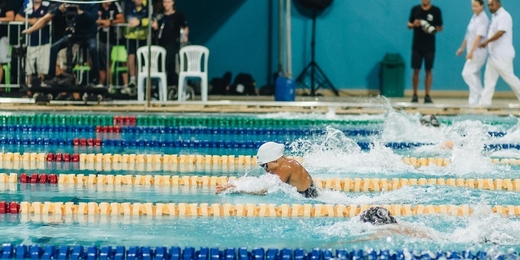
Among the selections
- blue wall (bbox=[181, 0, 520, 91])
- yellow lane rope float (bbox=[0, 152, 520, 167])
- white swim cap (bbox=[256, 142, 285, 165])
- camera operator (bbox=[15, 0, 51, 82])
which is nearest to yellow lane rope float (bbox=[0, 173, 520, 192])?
white swim cap (bbox=[256, 142, 285, 165])

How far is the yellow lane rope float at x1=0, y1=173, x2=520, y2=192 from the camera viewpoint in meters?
7.66

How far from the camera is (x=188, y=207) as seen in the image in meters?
6.65

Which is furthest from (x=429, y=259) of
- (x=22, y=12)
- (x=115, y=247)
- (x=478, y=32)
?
(x=22, y=12)

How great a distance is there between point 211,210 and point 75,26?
6341 millimetres

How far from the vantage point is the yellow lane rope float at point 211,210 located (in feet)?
21.6

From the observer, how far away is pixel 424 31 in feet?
44.3

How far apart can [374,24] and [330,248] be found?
33.2 ft

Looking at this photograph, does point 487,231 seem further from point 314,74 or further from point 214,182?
A: point 314,74

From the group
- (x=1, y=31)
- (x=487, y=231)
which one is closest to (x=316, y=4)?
(x=1, y=31)

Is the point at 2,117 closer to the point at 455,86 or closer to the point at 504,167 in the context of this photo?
the point at 504,167

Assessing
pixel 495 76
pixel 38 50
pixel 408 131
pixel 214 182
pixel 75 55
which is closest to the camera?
pixel 214 182

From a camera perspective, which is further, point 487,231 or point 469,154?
point 469,154

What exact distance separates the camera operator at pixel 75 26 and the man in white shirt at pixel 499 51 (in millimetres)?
4715

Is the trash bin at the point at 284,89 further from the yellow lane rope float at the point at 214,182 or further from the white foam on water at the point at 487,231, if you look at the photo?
the white foam on water at the point at 487,231
